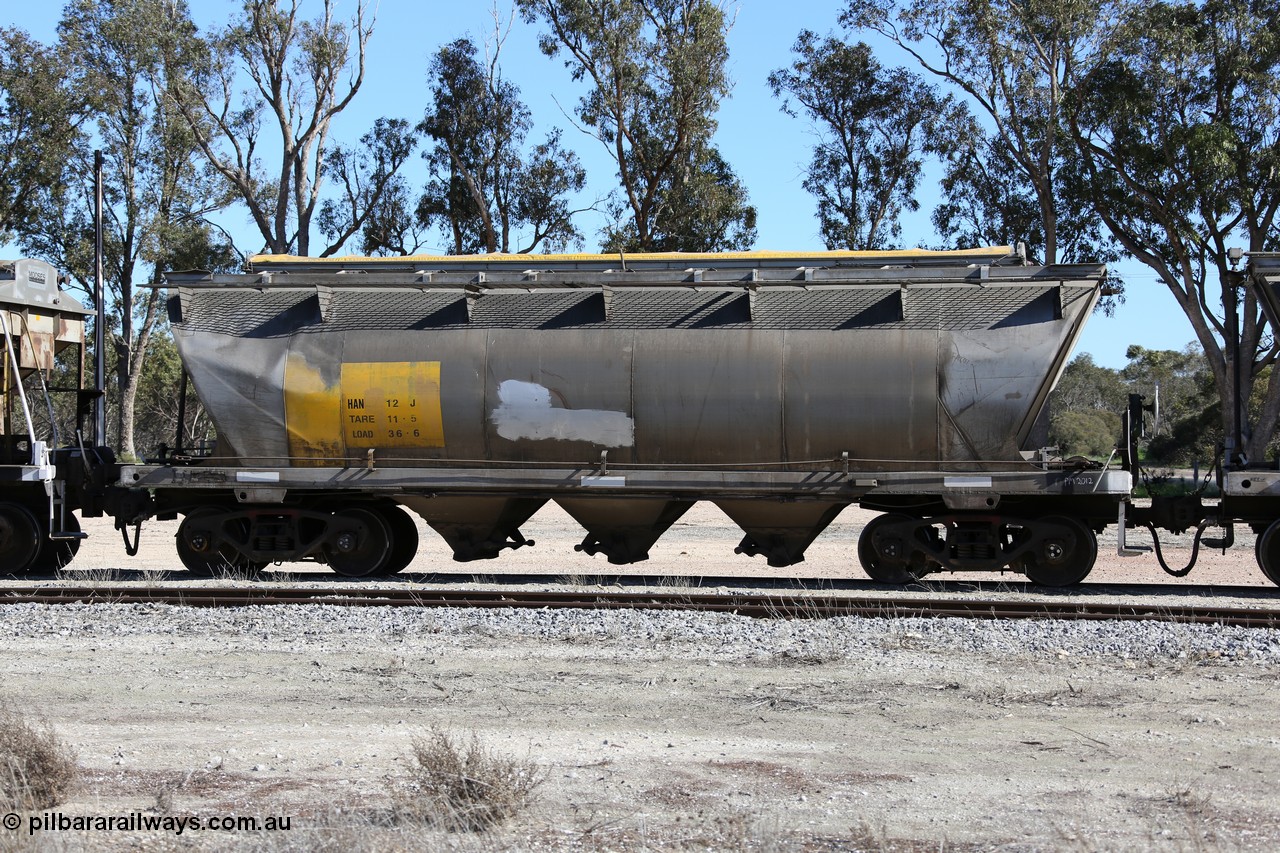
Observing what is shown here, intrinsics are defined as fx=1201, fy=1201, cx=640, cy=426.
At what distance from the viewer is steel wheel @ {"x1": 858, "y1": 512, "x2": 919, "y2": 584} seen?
14344mm

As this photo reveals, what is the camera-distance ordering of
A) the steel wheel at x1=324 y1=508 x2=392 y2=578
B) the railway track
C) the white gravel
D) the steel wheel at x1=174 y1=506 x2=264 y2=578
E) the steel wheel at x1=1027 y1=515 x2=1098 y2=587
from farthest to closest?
the steel wheel at x1=174 y1=506 x2=264 y2=578
the steel wheel at x1=324 y1=508 x2=392 y2=578
the steel wheel at x1=1027 y1=515 x2=1098 y2=587
the railway track
the white gravel

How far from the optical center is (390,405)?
1475 cm

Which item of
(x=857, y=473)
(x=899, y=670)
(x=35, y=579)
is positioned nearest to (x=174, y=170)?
(x=35, y=579)

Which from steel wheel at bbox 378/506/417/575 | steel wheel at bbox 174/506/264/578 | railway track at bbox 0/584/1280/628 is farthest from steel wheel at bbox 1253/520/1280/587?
steel wheel at bbox 174/506/264/578

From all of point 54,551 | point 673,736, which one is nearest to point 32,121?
point 54,551

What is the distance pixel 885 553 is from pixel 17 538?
11.0 m

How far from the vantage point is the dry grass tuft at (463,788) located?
19.6ft

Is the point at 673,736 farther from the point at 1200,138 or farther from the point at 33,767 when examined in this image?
the point at 1200,138

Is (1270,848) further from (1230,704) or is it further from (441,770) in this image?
(441,770)

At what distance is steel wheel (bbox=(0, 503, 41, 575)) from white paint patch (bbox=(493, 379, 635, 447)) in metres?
6.23

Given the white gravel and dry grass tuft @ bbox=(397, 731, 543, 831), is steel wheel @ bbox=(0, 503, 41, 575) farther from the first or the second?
dry grass tuft @ bbox=(397, 731, 543, 831)

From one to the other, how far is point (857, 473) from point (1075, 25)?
94.1 ft

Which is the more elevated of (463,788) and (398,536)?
(398,536)

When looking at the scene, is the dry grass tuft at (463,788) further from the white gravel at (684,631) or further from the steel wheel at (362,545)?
the steel wheel at (362,545)
